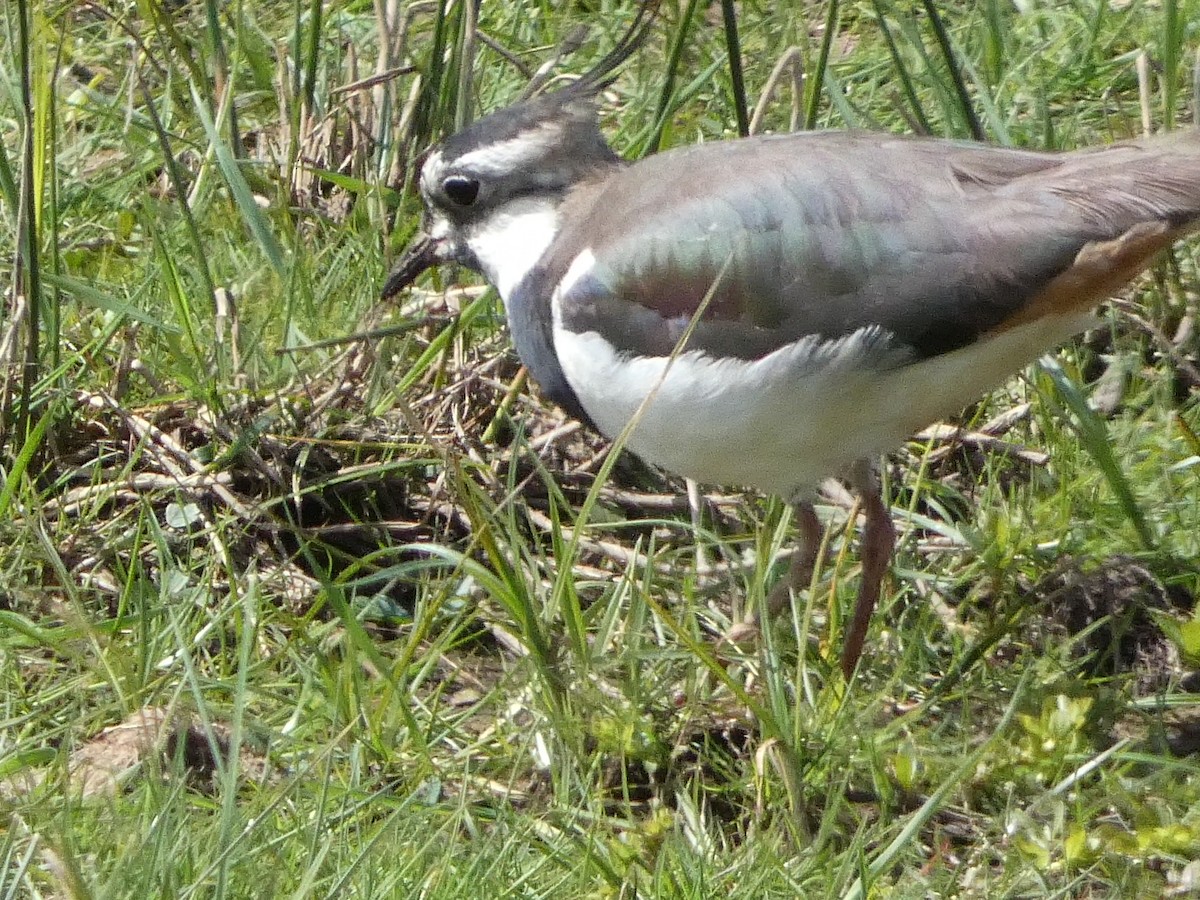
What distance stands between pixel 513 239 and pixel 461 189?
0.18 meters

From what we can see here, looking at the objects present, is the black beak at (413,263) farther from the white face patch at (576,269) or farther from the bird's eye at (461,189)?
the white face patch at (576,269)

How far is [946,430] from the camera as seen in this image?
4574 mm

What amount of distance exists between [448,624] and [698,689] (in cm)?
76

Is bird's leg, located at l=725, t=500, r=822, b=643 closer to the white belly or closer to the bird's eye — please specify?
the white belly

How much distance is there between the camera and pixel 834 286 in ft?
11.7

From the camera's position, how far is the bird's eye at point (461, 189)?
4.31m

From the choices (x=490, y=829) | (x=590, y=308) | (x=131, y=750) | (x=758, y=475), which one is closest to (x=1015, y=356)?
(x=758, y=475)

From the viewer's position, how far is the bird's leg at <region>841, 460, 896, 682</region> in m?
3.87

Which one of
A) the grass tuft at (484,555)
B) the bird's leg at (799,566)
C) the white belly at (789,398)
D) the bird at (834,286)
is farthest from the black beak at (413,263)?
the bird's leg at (799,566)

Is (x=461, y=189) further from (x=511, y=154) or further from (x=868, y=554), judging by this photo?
(x=868, y=554)

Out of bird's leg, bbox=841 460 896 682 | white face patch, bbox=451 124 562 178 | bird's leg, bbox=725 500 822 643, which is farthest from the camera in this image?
white face patch, bbox=451 124 562 178

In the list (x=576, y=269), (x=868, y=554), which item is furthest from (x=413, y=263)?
(x=868, y=554)

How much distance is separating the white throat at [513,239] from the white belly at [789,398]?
1.51ft

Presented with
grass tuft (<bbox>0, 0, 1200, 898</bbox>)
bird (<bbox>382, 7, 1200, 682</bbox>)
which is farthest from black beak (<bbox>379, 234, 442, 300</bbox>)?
bird (<bbox>382, 7, 1200, 682</bbox>)
